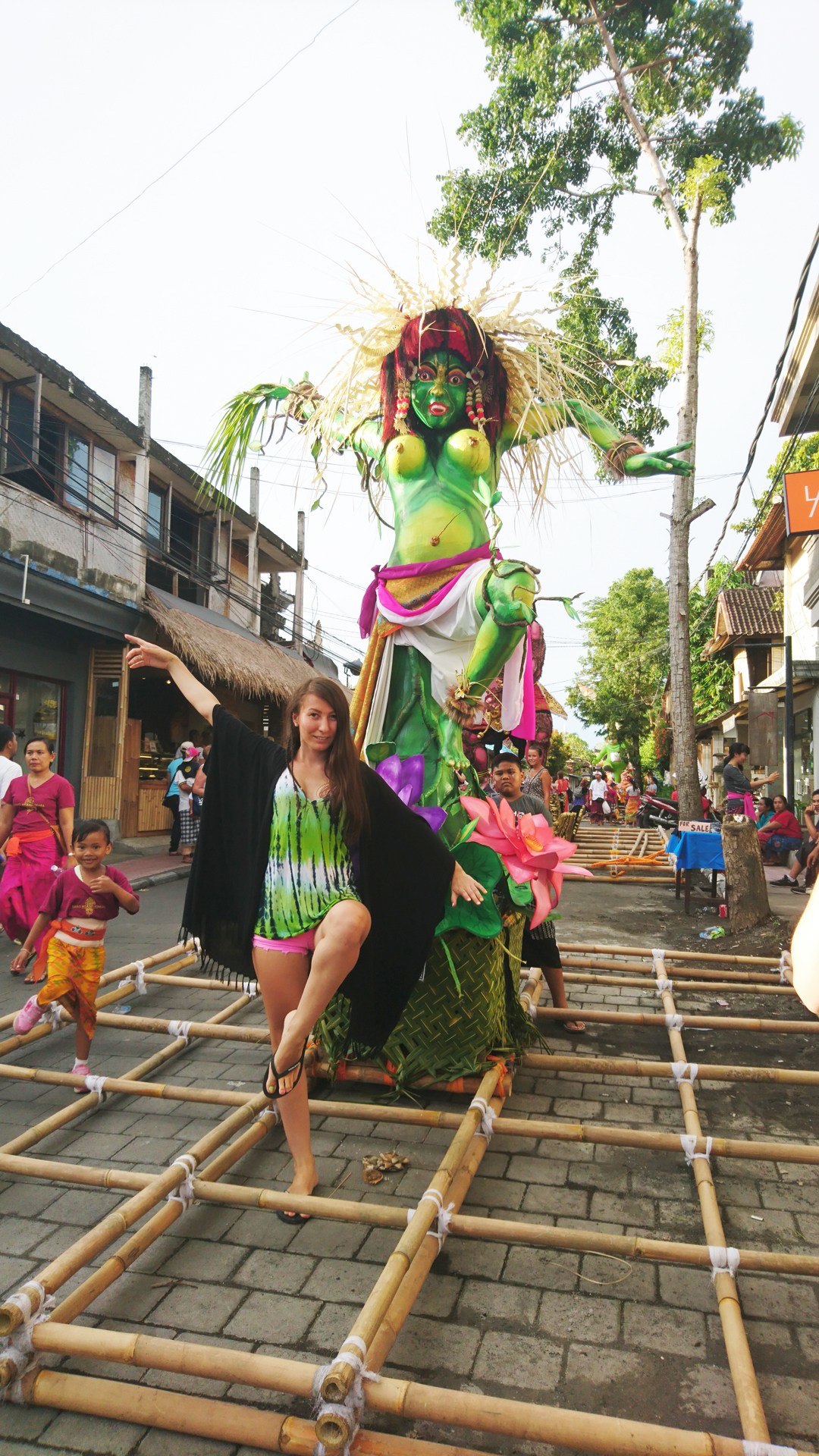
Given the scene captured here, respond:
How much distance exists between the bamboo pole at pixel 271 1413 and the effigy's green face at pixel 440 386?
331cm

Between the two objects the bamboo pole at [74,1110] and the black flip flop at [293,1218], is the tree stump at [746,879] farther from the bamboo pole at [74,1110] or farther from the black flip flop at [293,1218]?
the black flip flop at [293,1218]

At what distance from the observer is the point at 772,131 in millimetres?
9477

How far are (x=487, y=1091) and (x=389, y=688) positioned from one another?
1.66 meters

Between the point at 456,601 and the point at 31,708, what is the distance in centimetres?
873

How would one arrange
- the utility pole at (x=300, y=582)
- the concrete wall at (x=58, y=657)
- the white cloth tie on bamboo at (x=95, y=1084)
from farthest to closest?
the utility pole at (x=300, y=582), the concrete wall at (x=58, y=657), the white cloth tie on bamboo at (x=95, y=1084)

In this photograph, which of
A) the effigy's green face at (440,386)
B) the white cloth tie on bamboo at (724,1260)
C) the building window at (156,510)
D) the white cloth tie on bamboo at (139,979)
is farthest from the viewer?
the building window at (156,510)

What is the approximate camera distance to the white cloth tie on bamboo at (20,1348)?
5.48 ft

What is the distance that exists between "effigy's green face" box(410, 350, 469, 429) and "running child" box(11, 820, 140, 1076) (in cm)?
223

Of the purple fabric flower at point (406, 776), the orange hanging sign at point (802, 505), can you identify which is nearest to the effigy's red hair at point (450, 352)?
the purple fabric flower at point (406, 776)

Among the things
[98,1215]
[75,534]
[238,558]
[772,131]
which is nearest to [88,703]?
[75,534]

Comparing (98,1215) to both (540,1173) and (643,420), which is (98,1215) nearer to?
(540,1173)

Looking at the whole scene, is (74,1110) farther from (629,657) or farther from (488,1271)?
(629,657)

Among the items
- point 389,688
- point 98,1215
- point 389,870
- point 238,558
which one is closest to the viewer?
point 98,1215

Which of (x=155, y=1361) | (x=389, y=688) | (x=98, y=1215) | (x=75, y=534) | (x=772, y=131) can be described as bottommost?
(x=98, y=1215)
